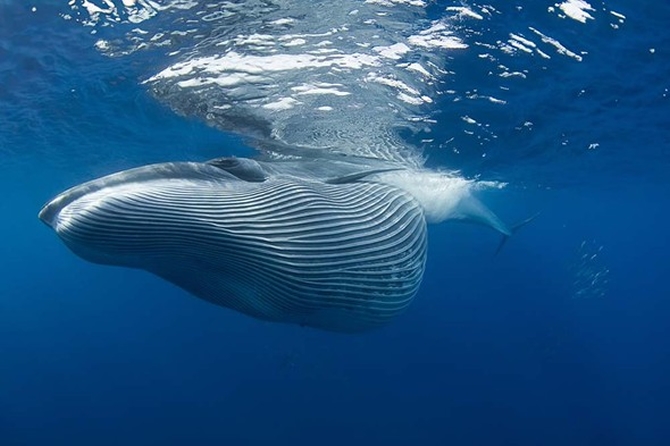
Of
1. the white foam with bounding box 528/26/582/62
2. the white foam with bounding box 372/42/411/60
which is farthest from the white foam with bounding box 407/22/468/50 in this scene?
the white foam with bounding box 528/26/582/62

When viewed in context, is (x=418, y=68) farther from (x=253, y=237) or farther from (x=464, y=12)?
(x=253, y=237)

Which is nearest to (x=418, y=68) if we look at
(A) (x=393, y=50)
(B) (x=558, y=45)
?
(A) (x=393, y=50)

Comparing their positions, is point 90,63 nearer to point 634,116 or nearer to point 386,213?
point 386,213

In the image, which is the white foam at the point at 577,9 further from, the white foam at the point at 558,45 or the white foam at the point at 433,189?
the white foam at the point at 433,189

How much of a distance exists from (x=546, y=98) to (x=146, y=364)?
33379 mm

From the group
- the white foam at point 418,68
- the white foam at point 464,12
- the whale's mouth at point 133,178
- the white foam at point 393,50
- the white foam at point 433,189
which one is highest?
the whale's mouth at point 133,178

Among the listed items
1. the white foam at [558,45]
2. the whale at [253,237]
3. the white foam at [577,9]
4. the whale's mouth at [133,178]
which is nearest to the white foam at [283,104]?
the white foam at [558,45]

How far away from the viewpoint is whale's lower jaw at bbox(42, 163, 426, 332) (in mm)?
3680

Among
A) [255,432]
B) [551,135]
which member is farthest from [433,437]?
[551,135]

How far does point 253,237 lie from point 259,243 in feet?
0.23

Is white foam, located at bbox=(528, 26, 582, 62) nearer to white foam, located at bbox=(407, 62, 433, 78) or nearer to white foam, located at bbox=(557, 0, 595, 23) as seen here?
white foam, located at bbox=(557, 0, 595, 23)

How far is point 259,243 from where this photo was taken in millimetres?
4180

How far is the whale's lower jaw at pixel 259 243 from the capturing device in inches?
145

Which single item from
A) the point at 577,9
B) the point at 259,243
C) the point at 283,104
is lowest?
the point at 283,104
